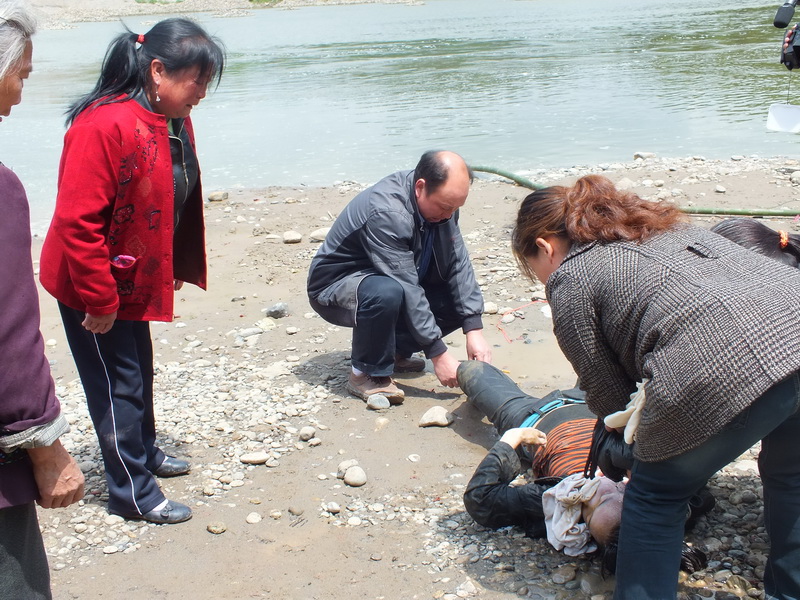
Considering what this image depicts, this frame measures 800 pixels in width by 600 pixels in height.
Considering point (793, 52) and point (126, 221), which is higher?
point (793, 52)

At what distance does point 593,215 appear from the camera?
2.41 metres

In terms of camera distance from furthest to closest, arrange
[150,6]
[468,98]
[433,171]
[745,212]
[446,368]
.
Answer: [150,6] < [468,98] < [745,212] < [446,368] < [433,171]

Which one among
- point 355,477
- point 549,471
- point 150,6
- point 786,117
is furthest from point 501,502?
point 150,6

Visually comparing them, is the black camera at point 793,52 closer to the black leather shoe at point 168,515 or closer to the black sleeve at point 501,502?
the black sleeve at point 501,502

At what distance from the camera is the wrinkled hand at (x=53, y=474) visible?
188cm

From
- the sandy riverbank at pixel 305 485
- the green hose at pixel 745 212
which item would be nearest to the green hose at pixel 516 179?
the green hose at pixel 745 212

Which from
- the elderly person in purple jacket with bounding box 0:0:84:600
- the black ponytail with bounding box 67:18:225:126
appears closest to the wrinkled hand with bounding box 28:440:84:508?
the elderly person in purple jacket with bounding box 0:0:84:600

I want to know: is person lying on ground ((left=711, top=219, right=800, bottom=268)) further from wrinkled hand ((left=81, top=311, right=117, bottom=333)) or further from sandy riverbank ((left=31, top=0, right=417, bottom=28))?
sandy riverbank ((left=31, top=0, right=417, bottom=28))

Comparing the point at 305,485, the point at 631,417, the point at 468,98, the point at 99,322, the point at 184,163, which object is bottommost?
the point at 305,485

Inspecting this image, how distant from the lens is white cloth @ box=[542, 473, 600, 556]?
2840 mm

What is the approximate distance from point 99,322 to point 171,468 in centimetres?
96

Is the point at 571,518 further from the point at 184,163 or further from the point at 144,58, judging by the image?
the point at 144,58

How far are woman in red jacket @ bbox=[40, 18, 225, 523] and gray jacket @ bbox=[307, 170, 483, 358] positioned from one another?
1070 millimetres

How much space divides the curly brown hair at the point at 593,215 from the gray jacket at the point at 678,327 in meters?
0.04
